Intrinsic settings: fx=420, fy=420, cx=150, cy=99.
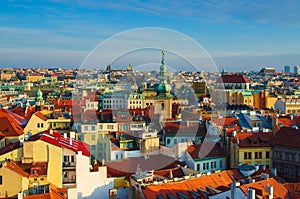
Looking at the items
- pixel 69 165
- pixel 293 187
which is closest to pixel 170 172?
pixel 69 165

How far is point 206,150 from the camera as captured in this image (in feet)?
84.0

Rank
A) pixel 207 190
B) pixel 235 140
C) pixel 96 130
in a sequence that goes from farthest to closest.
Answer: pixel 96 130
pixel 235 140
pixel 207 190

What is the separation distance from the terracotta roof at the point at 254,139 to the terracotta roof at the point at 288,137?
44 centimetres

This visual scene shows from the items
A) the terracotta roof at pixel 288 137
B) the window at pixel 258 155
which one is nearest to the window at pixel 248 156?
the window at pixel 258 155

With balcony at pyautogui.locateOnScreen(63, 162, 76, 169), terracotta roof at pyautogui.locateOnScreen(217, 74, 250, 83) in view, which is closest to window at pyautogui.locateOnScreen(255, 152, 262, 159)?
balcony at pyautogui.locateOnScreen(63, 162, 76, 169)

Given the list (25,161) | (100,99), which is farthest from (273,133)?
(100,99)

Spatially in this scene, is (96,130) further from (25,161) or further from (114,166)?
(25,161)

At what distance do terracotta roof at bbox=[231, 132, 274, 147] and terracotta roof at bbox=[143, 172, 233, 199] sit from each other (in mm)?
7070

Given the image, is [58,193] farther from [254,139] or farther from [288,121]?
[288,121]

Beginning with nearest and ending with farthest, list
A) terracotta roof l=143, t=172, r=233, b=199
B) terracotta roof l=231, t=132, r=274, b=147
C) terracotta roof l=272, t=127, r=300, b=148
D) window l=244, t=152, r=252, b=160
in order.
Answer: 1. terracotta roof l=143, t=172, r=233, b=199
2. terracotta roof l=272, t=127, r=300, b=148
3. window l=244, t=152, r=252, b=160
4. terracotta roof l=231, t=132, r=274, b=147

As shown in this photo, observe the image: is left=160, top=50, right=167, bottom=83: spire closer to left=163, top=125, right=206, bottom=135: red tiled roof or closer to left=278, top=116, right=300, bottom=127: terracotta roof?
left=163, top=125, right=206, bottom=135: red tiled roof

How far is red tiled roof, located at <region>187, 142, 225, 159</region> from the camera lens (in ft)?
82.2

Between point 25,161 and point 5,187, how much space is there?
7.70ft

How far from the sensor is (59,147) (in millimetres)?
20047
